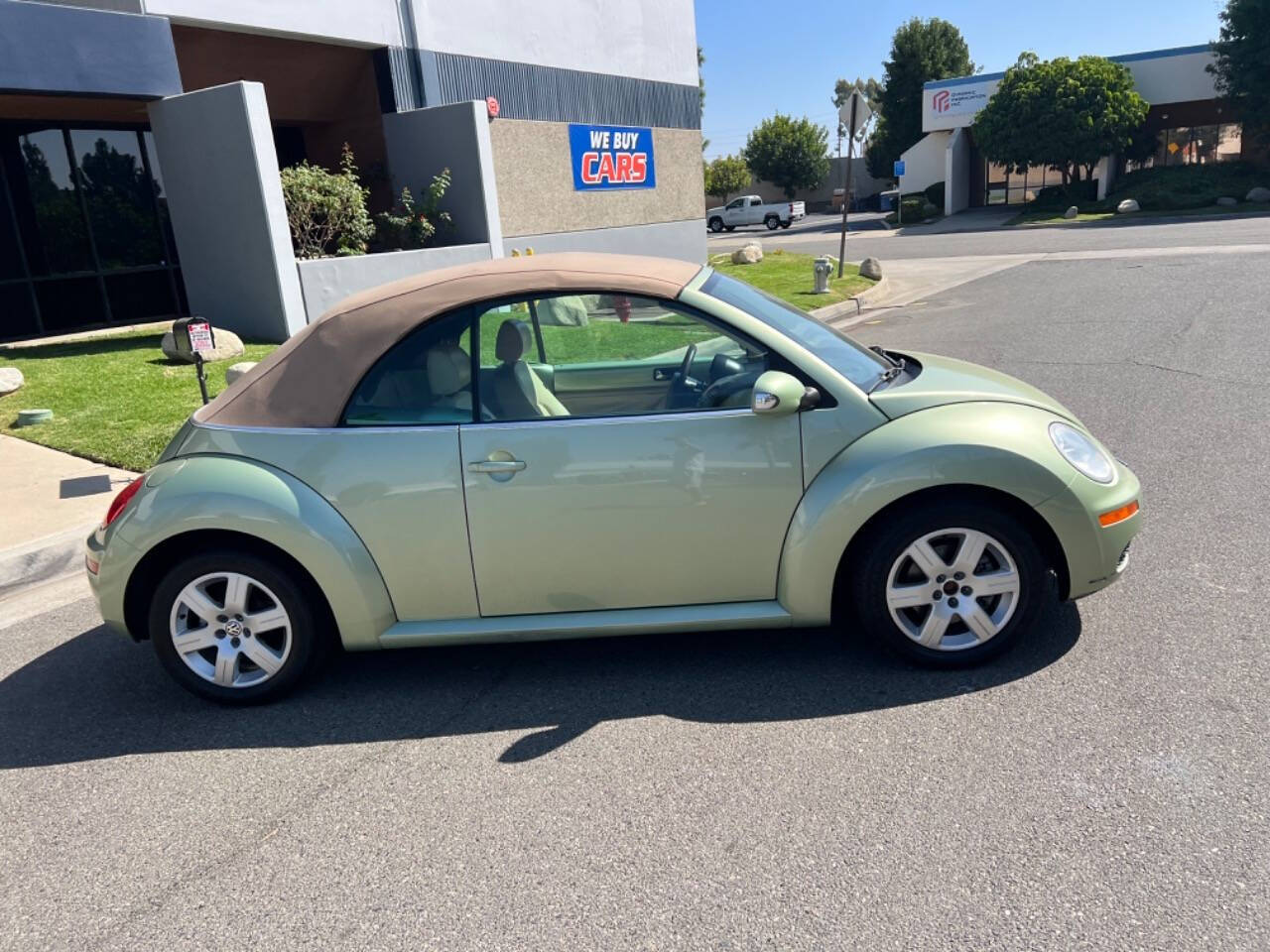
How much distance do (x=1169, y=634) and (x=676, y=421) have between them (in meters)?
2.15

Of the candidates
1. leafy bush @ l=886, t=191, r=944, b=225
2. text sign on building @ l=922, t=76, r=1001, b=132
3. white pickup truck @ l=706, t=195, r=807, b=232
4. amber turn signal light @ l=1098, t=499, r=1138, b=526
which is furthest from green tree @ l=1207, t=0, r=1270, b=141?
amber turn signal light @ l=1098, t=499, r=1138, b=526

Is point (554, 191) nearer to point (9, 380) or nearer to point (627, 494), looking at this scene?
point (9, 380)

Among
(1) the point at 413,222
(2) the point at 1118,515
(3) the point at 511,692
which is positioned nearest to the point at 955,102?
(1) the point at 413,222

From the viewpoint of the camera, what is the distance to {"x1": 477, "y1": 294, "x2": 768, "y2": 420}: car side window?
374 centimetres

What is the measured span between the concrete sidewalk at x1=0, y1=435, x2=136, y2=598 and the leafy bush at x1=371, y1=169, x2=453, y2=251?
7.19 meters

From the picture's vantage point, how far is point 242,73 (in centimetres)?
1411

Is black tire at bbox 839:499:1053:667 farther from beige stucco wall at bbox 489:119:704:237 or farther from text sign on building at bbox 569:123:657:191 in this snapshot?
text sign on building at bbox 569:123:657:191

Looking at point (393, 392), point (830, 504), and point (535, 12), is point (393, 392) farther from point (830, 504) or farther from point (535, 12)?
point (535, 12)

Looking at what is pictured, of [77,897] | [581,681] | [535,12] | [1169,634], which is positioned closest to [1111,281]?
[535,12]

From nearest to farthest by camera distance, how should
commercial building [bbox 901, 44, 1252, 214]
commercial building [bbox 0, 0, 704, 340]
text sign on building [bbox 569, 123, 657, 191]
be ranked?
1. commercial building [bbox 0, 0, 704, 340]
2. text sign on building [bbox 569, 123, 657, 191]
3. commercial building [bbox 901, 44, 1252, 214]

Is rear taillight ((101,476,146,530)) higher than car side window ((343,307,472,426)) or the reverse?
the reverse

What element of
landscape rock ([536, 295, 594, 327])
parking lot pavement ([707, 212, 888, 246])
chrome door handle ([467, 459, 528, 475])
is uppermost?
landscape rock ([536, 295, 594, 327])

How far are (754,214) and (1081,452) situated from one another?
5011cm

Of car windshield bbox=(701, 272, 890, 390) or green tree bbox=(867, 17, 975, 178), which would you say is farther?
green tree bbox=(867, 17, 975, 178)
